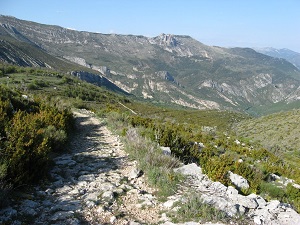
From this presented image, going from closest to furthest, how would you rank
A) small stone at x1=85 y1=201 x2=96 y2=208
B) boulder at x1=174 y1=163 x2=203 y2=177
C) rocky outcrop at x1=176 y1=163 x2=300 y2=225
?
rocky outcrop at x1=176 y1=163 x2=300 y2=225, small stone at x1=85 y1=201 x2=96 y2=208, boulder at x1=174 y1=163 x2=203 y2=177

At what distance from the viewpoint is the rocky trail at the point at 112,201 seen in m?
5.21

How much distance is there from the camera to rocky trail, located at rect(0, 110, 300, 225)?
521 cm

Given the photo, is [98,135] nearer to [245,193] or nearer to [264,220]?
[245,193]

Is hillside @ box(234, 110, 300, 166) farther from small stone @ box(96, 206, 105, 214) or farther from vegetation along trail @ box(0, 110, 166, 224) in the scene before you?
small stone @ box(96, 206, 105, 214)

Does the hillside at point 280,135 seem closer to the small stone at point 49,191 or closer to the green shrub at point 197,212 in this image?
the green shrub at point 197,212

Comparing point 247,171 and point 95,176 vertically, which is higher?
point 95,176

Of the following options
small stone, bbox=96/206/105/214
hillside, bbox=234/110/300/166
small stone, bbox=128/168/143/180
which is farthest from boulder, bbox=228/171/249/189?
hillside, bbox=234/110/300/166

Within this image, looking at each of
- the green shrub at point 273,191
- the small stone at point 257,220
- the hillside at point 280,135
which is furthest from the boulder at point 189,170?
the hillside at point 280,135

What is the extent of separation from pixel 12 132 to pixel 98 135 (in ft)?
19.8

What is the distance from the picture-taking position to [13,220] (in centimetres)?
477

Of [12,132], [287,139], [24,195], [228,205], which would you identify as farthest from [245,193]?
[287,139]

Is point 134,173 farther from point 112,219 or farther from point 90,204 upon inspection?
point 112,219

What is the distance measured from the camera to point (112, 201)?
5.98 m

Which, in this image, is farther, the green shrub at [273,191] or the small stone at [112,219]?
the green shrub at [273,191]
